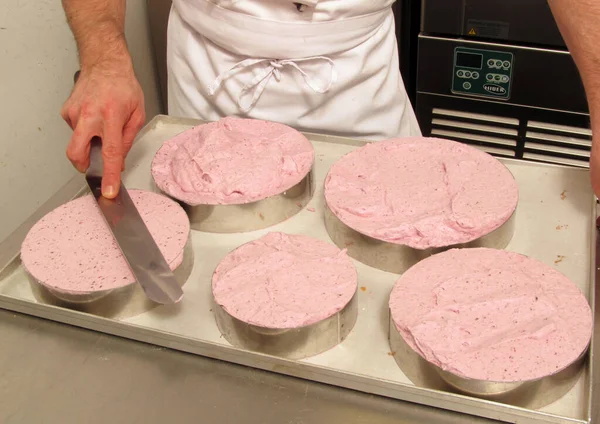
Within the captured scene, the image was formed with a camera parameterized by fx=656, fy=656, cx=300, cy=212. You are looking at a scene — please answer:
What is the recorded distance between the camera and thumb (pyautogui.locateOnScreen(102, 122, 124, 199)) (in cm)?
115

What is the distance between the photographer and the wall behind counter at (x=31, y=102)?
164 cm

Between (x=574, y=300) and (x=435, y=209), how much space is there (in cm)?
28

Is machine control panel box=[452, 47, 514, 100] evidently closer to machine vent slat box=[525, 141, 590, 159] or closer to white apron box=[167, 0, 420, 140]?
machine vent slat box=[525, 141, 590, 159]

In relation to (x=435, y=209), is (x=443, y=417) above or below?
below

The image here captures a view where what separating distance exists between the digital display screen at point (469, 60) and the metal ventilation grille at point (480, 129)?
0.48 ft

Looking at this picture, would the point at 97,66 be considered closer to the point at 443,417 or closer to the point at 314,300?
the point at 314,300

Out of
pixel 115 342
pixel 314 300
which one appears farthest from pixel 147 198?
pixel 314 300

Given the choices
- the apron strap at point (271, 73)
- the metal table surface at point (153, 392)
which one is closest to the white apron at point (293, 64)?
the apron strap at point (271, 73)

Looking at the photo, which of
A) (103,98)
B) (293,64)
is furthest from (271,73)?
(103,98)

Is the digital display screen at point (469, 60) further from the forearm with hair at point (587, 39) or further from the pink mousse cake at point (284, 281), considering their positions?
the pink mousse cake at point (284, 281)

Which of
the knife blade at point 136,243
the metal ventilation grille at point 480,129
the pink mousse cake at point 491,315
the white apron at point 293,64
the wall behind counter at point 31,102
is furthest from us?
the metal ventilation grille at point 480,129

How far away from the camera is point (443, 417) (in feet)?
2.84

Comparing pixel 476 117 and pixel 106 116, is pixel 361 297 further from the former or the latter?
pixel 476 117

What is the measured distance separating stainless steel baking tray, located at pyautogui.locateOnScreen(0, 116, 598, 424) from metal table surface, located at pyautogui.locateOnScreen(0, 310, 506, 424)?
0.02 meters
